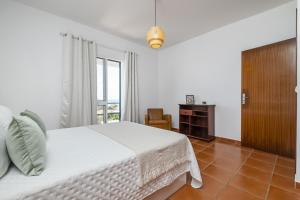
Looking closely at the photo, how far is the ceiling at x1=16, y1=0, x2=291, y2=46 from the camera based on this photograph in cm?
254

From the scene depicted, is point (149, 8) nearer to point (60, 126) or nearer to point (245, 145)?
point (60, 126)

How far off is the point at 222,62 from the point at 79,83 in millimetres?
3291

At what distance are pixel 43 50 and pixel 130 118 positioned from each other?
2.45m

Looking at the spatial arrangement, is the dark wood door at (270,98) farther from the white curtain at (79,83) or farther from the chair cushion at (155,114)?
the white curtain at (79,83)

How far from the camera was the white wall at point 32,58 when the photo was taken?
2457 millimetres

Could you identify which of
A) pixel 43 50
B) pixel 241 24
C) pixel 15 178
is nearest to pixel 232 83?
pixel 241 24

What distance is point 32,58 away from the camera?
106 inches

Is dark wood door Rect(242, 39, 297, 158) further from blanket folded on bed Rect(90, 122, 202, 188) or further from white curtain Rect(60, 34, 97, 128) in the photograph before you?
white curtain Rect(60, 34, 97, 128)

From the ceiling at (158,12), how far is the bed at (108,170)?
2.30 m

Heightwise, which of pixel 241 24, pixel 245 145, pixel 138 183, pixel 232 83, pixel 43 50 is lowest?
pixel 245 145

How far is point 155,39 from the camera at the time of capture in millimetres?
1998

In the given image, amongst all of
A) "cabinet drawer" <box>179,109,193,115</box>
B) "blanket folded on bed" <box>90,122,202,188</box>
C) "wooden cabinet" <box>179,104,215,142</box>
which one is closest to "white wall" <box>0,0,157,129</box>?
"blanket folded on bed" <box>90,122,202,188</box>

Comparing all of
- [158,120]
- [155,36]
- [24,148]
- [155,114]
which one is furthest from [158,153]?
[155,114]

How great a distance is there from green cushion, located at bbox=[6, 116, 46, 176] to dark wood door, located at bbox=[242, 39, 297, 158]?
3331 millimetres
